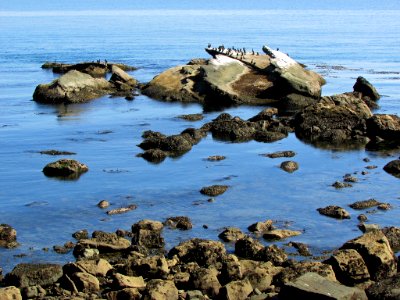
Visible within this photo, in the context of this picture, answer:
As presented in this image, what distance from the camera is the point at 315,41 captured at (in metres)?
119

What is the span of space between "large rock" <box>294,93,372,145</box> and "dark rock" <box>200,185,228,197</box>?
498 inches

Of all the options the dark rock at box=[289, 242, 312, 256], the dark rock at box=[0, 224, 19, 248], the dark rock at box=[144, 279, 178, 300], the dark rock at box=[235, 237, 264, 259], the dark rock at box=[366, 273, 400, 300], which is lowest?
the dark rock at box=[0, 224, 19, 248]

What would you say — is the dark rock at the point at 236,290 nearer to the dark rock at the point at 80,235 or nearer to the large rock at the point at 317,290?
the large rock at the point at 317,290

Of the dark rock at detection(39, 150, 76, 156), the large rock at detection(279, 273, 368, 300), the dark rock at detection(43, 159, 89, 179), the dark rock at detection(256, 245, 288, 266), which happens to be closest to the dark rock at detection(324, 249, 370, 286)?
the dark rock at detection(256, 245, 288, 266)

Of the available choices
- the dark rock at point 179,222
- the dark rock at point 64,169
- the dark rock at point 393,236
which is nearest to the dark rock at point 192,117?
the dark rock at point 64,169

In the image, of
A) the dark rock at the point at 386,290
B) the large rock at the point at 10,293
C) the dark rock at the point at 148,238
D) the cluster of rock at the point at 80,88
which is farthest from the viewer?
the cluster of rock at the point at 80,88

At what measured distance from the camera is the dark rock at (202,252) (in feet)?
80.3

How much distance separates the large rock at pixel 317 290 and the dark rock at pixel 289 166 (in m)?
17.7

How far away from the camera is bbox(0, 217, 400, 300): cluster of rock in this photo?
20.6 metres

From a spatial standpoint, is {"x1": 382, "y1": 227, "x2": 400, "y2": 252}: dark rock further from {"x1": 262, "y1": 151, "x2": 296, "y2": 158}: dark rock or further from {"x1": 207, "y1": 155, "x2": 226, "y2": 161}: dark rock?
{"x1": 207, "y1": 155, "x2": 226, "y2": 161}: dark rock

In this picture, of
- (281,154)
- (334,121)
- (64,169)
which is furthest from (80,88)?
(64,169)

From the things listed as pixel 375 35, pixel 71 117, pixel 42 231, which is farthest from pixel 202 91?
pixel 375 35

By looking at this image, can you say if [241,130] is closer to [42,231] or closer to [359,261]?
[42,231]

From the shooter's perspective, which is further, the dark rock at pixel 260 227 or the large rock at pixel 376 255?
the dark rock at pixel 260 227
